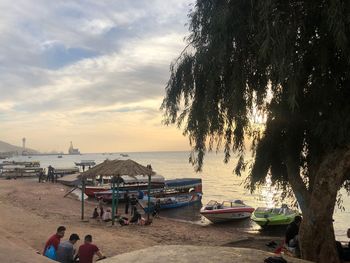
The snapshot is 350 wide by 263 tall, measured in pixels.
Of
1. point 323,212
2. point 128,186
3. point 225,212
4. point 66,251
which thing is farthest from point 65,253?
point 128,186

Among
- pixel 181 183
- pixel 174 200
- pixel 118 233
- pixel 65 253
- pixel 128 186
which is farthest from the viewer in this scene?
pixel 181 183

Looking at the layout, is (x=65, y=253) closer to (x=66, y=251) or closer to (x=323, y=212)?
(x=66, y=251)

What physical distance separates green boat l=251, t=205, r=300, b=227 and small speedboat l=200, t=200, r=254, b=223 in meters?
2.50

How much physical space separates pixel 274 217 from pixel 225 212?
413cm

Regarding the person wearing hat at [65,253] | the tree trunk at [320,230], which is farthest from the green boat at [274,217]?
the person wearing hat at [65,253]

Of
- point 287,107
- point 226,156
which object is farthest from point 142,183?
point 287,107

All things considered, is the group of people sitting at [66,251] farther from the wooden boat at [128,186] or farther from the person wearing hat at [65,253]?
the wooden boat at [128,186]

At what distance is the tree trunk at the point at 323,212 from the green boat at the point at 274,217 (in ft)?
65.5

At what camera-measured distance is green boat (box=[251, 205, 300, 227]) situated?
98.5 ft

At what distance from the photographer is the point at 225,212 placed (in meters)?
32.6

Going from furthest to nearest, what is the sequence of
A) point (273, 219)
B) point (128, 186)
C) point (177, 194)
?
point (177, 194) < point (128, 186) < point (273, 219)

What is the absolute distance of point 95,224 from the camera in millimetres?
24969

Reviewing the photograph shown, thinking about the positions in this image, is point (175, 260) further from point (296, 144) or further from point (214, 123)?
point (296, 144)

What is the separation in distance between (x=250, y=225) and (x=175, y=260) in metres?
25.6
